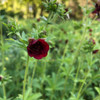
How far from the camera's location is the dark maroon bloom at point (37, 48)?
835mm

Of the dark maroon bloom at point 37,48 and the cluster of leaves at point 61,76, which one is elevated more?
the dark maroon bloom at point 37,48

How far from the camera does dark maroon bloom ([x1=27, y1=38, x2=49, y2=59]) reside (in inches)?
32.9

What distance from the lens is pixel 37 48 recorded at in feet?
2.80

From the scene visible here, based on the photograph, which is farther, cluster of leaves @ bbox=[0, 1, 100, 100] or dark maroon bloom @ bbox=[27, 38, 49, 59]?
cluster of leaves @ bbox=[0, 1, 100, 100]

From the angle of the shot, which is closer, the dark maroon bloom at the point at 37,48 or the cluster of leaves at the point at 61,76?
the dark maroon bloom at the point at 37,48

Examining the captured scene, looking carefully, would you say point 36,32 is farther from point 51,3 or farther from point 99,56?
point 99,56

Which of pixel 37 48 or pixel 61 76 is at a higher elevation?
pixel 37 48

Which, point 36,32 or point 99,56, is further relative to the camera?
point 99,56

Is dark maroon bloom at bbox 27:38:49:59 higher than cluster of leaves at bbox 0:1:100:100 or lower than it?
higher

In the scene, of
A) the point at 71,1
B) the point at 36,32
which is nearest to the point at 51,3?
the point at 36,32

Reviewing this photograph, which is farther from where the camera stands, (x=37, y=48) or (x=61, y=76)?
(x=61, y=76)

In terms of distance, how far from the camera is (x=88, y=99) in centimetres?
239

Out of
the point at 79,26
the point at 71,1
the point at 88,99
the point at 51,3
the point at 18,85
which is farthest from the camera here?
the point at 71,1

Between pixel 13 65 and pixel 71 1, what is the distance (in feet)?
32.6
